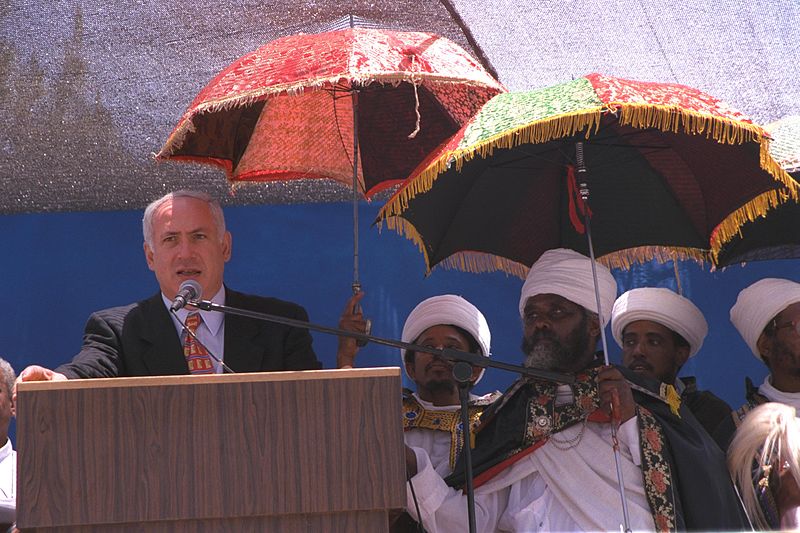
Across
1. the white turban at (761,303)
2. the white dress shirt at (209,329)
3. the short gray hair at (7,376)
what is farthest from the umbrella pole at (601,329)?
the short gray hair at (7,376)

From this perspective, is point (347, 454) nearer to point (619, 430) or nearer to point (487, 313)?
point (619, 430)

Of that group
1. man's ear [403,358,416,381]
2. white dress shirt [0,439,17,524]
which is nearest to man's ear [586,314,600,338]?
man's ear [403,358,416,381]

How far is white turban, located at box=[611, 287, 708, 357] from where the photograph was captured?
5.16 meters

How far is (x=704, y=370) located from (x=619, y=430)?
5.88 ft

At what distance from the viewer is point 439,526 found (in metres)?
4.27

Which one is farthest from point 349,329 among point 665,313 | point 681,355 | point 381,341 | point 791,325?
point 791,325

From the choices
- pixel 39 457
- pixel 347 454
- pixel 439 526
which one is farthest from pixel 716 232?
Answer: pixel 39 457

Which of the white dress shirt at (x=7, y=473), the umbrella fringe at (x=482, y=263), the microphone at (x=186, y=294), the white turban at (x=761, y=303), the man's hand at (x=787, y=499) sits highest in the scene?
the umbrella fringe at (x=482, y=263)

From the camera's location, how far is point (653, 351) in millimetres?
5148

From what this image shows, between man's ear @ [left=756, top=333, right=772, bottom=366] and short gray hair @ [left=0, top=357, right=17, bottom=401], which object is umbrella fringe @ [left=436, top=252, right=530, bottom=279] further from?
short gray hair @ [left=0, top=357, right=17, bottom=401]

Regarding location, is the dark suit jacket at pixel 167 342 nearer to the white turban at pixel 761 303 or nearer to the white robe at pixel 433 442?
the white robe at pixel 433 442

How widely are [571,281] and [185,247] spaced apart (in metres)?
1.57

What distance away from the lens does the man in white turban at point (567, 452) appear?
407 centimetres

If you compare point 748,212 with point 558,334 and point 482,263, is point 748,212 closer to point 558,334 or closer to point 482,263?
point 558,334
